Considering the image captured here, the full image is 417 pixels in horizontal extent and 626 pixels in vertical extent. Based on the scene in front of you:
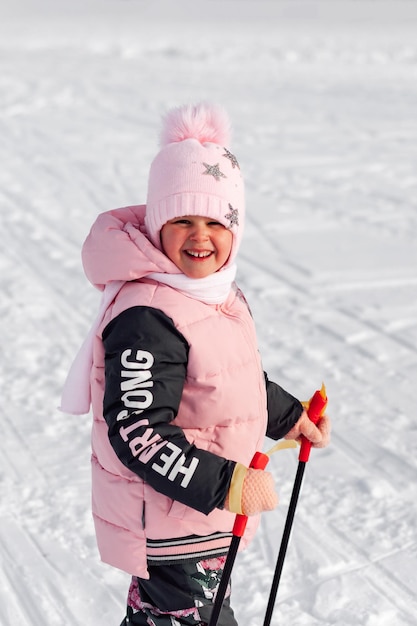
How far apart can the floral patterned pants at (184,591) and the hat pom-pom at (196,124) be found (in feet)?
3.28

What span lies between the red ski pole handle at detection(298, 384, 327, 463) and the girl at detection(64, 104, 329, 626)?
18 cm

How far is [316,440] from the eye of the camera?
240 centimetres

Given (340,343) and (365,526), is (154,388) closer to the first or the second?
(365,526)

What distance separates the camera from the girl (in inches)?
76.7

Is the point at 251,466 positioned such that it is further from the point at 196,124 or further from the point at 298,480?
the point at 196,124

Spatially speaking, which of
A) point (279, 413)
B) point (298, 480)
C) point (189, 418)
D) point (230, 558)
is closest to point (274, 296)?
point (279, 413)

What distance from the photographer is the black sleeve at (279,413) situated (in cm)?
238

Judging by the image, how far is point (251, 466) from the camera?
75.5 inches

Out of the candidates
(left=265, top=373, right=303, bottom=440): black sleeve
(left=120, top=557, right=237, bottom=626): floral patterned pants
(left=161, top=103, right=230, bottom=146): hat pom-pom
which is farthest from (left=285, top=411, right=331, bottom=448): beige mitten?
(left=161, top=103, right=230, bottom=146): hat pom-pom

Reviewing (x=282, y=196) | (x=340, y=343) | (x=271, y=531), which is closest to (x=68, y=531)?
(x=271, y=531)

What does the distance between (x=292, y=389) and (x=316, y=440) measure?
1935 millimetres

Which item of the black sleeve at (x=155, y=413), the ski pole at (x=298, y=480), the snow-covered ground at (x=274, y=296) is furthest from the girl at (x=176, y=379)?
the snow-covered ground at (x=274, y=296)

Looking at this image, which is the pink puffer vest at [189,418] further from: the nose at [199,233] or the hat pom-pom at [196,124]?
the hat pom-pom at [196,124]

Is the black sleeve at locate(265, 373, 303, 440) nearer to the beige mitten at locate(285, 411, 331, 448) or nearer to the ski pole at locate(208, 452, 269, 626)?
the beige mitten at locate(285, 411, 331, 448)
